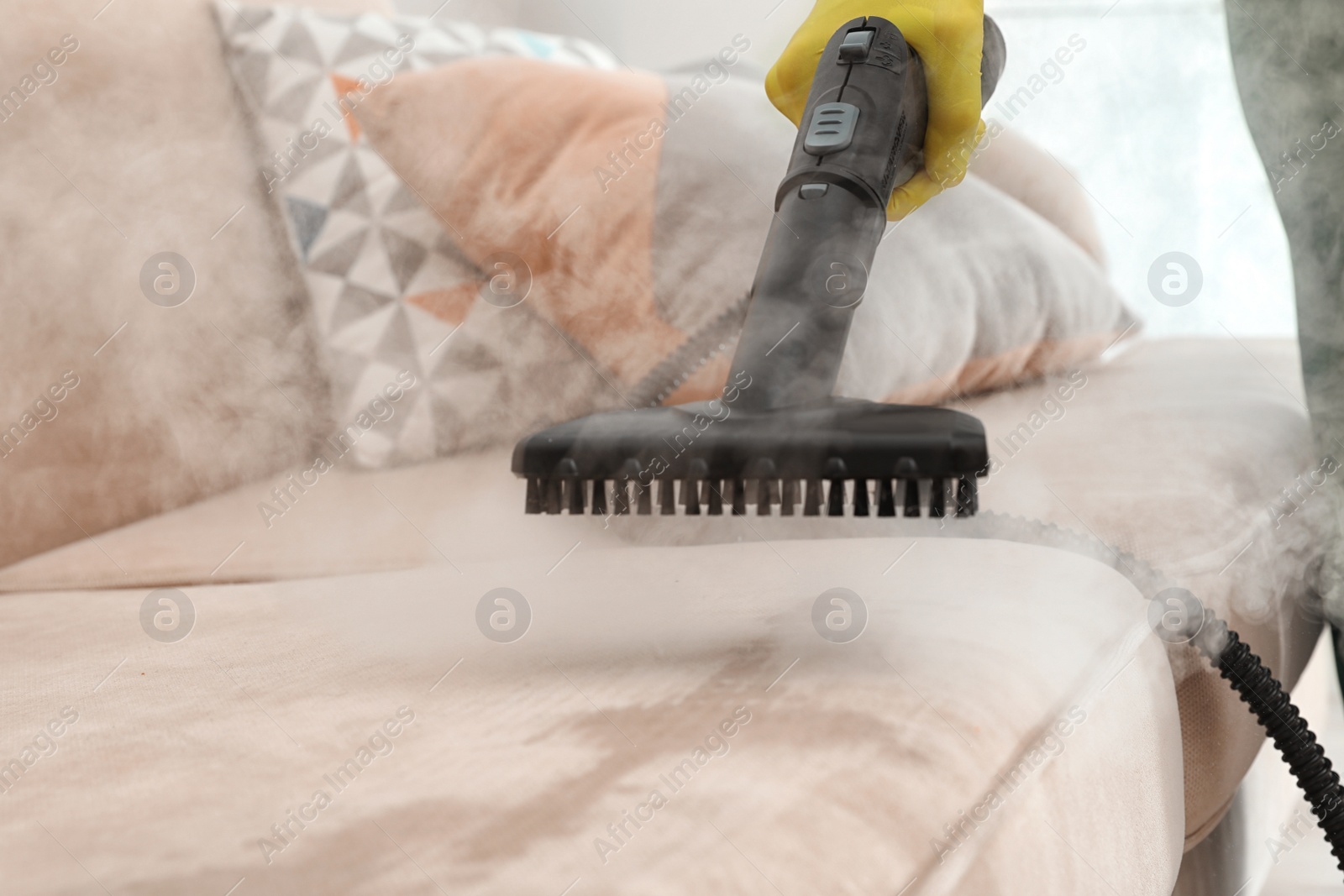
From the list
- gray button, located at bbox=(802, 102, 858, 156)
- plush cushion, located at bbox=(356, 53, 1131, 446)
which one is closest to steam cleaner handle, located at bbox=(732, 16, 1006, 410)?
gray button, located at bbox=(802, 102, 858, 156)

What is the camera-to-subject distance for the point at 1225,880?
0.55 m

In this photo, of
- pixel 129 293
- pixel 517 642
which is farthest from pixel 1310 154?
pixel 129 293

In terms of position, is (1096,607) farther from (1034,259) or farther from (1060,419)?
(1034,259)

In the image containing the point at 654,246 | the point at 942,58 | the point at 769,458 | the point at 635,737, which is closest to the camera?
the point at 635,737

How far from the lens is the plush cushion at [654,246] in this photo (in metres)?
0.56

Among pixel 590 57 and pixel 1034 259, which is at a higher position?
pixel 590 57

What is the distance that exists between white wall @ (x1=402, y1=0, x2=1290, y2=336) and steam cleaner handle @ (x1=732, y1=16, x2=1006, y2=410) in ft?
0.81

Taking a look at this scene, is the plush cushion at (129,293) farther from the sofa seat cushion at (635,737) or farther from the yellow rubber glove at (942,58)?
the yellow rubber glove at (942,58)

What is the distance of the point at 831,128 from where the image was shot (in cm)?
39

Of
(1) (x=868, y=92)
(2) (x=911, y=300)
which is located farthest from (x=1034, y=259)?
(1) (x=868, y=92)

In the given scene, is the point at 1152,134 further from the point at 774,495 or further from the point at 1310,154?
the point at 774,495

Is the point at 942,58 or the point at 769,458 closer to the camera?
the point at 769,458

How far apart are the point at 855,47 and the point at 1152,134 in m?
0.38

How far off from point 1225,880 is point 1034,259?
1.35 feet
